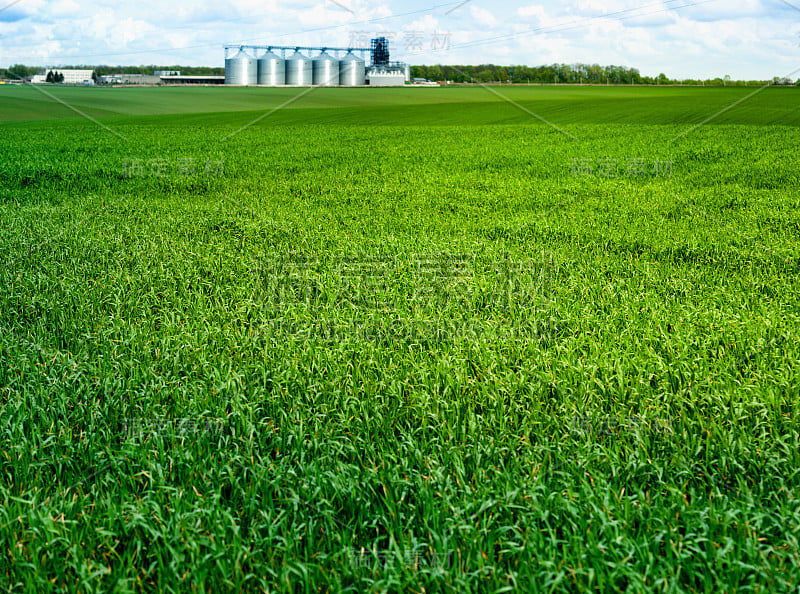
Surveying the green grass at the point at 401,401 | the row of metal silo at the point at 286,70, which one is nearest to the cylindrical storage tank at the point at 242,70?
the row of metal silo at the point at 286,70

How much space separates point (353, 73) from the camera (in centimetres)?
7869

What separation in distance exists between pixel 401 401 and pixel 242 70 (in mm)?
88259

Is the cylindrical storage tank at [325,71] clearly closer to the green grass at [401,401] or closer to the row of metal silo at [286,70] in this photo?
the row of metal silo at [286,70]

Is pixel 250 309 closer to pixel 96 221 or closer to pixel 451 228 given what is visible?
pixel 451 228

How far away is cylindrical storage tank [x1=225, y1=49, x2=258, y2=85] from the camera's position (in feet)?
273

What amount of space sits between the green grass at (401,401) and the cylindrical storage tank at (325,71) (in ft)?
244

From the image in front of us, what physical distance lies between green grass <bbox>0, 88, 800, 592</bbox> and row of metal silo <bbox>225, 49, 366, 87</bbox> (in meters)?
75.2

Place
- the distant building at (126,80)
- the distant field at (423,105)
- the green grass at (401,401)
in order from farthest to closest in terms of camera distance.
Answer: the distant building at (126,80) → the distant field at (423,105) → the green grass at (401,401)

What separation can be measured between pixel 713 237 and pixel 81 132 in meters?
29.9

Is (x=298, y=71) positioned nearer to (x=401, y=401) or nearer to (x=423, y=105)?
(x=423, y=105)

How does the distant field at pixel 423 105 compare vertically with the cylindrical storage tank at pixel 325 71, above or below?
below

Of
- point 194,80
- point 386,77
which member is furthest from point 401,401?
point 194,80

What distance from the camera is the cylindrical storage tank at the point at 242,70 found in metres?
83.3

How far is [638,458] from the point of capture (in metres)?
3.53
